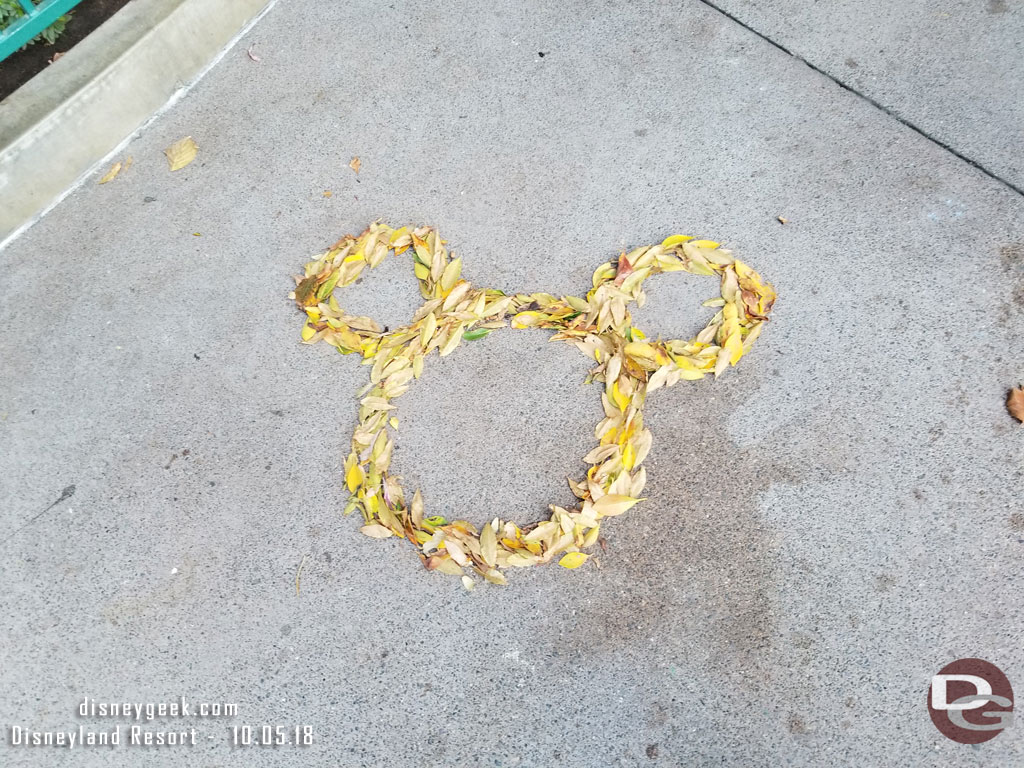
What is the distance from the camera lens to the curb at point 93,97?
3.21 meters

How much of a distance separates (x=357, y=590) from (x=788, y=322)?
1.70m

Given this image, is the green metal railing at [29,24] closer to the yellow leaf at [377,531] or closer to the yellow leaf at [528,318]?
the yellow leaf at [528,318]

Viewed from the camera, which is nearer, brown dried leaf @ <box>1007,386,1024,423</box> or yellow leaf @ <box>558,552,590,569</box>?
yellow leaf @ <box>558,552,590,569</box>

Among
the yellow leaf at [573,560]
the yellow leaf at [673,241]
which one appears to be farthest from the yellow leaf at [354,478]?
the yellow leaf at [673,241]

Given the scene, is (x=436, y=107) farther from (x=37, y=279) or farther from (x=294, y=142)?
(x=37, y=279)

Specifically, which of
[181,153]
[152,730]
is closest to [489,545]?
[152,730]

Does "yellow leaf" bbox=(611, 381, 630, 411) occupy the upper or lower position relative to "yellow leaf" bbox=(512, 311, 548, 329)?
lower

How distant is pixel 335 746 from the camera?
223 centimetres

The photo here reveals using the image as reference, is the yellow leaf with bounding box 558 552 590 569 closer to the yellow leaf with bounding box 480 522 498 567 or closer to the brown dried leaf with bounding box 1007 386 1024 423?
the yellow leaf with bounding box 480 522 498 567

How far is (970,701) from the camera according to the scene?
2.15 metres

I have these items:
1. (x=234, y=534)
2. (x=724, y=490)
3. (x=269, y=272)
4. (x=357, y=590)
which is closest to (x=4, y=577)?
(x=234, y=534)

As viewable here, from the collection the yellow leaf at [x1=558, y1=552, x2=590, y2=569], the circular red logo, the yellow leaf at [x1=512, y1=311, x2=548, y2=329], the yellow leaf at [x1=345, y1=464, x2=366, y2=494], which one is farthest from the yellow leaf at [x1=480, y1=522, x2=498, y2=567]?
the circular red logo

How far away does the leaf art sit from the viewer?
98.0 inches

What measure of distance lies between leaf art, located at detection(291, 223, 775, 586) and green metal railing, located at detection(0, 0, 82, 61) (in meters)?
1.57
